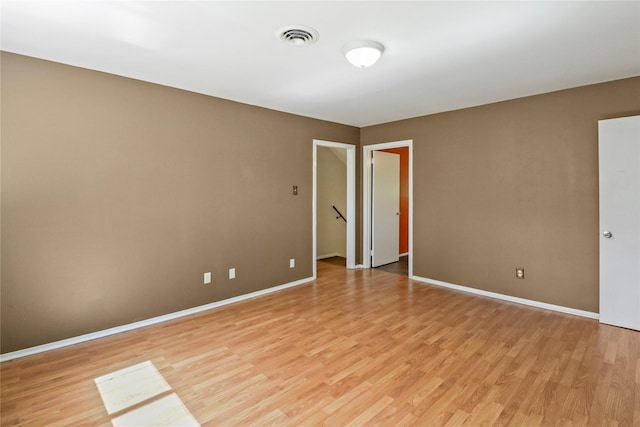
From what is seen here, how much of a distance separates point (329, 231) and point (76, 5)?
5.23 meters

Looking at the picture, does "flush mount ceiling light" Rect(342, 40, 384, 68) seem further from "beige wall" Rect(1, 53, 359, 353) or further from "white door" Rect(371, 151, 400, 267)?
"white door" Rect(371, 151, 400, 267)

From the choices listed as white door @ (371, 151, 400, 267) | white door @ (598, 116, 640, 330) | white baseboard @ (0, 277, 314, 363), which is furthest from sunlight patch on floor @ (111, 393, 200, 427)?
white door @ (371, 151, 400, 267)

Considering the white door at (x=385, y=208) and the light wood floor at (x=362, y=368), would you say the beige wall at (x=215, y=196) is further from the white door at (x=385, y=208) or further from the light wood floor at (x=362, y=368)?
the white door at (x=385, y=208)

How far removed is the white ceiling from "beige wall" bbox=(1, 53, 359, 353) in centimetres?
33

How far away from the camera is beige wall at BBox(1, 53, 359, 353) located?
8.49 ft

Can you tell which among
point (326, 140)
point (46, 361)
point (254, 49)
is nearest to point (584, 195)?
point (326, 140)

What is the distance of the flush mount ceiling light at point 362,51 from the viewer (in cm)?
234

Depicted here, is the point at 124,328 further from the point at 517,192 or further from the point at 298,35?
the point at 517,192

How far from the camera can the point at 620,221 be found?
122 inches

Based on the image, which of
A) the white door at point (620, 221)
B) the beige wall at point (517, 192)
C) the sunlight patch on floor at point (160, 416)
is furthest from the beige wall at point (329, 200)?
the sunlight patch on floor at point (160, 416)

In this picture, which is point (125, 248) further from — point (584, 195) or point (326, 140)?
point (584, 195)

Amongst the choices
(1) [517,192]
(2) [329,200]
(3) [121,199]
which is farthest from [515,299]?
(3) [121,199]

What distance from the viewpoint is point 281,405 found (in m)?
2.00

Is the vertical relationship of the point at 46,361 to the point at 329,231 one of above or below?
below
